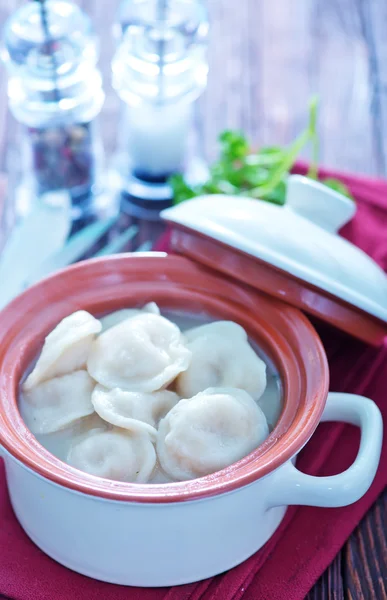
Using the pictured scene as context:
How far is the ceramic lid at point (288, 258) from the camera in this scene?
147cm

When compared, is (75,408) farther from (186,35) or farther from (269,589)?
(186,35)

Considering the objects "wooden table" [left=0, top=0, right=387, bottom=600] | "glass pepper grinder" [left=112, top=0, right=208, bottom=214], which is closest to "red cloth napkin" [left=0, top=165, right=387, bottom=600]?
"glass pepper grinder" [left=112, top=0, right=208, bottom=214]

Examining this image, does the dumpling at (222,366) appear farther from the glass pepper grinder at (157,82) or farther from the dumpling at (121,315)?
the glass pepper grinder at (157,82)

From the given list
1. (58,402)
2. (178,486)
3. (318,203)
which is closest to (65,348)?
(58,402)

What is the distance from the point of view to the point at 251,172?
83.0 inches

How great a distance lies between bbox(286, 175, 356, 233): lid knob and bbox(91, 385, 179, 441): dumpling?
Result: 0.56 meters

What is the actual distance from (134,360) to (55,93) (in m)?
0.88

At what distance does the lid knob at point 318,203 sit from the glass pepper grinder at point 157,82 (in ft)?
1.67

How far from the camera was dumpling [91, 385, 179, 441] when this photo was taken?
51.7 inches

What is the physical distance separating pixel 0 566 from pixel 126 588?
22 centimetres

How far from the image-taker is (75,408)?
4.45 ft

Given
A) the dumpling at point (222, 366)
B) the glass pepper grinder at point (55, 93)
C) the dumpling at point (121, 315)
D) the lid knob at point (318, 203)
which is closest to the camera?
the dumpling at point (222, 366)

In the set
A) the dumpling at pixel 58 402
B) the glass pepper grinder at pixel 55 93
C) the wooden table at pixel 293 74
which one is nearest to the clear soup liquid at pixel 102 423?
the dumpling at pixel 58 402

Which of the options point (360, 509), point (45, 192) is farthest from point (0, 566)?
point (45, 192)
